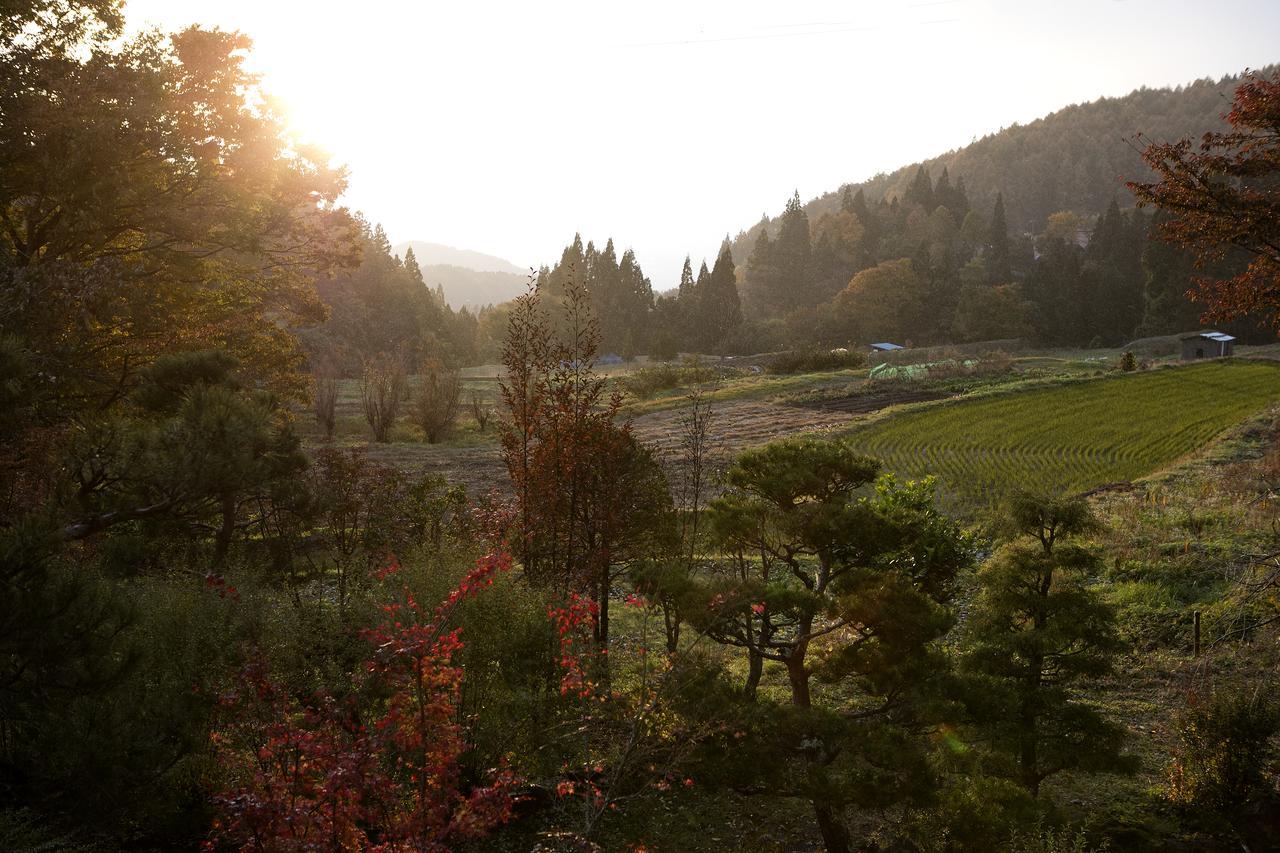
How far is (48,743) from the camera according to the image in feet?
19.9

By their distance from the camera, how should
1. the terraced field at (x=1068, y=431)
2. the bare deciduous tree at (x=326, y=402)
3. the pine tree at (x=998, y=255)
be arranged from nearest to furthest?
the terraced field at (x=1068, y=431) < the bare deciduous tree at (x=326, y=402) < the pine tree at (x=998, y=255)

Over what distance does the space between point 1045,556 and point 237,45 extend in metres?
13.4

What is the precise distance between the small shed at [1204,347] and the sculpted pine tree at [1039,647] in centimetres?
5576

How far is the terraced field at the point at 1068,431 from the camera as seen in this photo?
2545 centimetres

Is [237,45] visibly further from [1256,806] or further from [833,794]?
[1256,806]

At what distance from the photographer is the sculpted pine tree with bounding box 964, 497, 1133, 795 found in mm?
→ 7672

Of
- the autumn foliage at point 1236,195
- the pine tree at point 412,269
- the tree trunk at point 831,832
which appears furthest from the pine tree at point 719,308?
the tree trunk at point 831,832

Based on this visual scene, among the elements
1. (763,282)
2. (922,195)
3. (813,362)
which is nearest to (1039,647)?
(813,362)

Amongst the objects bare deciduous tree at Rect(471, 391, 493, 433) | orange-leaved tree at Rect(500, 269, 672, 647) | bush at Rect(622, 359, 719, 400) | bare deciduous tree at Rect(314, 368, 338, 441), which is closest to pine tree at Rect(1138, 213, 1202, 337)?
bush at Rect(622, 359, 719, 400)

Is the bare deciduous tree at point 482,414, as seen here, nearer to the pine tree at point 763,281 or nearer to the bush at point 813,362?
the bush at point 813,362

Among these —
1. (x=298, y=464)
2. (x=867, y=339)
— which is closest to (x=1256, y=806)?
(x=298, y=464)

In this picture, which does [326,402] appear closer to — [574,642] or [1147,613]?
[574,642]

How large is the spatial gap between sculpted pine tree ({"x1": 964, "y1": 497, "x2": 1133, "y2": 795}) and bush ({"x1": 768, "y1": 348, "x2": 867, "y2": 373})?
4917cm

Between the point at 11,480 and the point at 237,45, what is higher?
the point at 237,45
